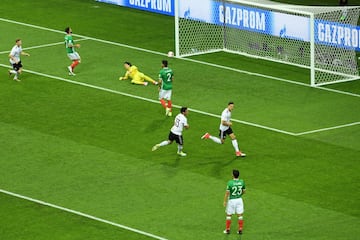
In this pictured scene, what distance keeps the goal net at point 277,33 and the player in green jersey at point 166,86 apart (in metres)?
7.41

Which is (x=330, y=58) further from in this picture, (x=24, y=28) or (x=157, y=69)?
(x=24, y=28)

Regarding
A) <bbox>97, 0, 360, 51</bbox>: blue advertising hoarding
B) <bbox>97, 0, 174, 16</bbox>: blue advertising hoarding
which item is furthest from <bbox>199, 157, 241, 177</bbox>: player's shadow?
<bbox>97, 0, 174, 16</bbox>: blue advertising hoarding

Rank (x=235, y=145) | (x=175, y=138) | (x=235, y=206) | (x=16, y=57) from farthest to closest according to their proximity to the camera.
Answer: (x=16, y=57) < (x=235, y=145) < (x=175, y=138) < (x=235, y=206)

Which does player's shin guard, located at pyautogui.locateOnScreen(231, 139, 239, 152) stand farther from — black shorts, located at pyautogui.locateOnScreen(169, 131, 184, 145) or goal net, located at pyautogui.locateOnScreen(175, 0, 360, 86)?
goal net, located at pyautogui.locateOnScreen(175, 0, 360, 86)

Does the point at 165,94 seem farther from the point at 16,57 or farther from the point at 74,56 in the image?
the point at 16,57

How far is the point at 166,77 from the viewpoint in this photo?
46.6 metres

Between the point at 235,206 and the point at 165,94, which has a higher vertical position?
the point at 165,94

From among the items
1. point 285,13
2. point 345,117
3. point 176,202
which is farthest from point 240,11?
point 176,202

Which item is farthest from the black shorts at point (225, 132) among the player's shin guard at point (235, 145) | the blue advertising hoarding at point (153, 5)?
the blue advertising hoarding at point (153, 5)

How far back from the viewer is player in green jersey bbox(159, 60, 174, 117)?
4656 cm

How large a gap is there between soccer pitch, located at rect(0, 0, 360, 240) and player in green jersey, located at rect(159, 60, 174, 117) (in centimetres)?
38

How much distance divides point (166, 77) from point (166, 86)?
0.36 m

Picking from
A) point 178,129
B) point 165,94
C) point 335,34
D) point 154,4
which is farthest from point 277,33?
point 178,129

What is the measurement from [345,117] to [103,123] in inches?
354
